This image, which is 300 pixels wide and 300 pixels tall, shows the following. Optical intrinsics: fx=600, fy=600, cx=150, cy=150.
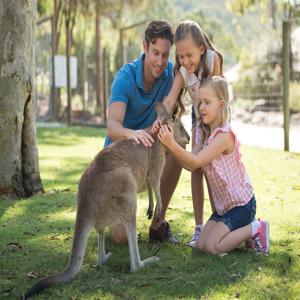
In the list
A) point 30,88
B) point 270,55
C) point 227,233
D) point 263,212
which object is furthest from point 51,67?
point 227,233

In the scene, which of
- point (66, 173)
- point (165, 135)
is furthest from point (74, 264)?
point (66, 173)

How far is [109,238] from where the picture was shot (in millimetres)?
3971

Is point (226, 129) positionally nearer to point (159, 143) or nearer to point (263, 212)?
point (159, 143)

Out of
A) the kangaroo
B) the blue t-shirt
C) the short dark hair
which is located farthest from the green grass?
the short dark hair

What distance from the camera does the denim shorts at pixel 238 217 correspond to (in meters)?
3.55

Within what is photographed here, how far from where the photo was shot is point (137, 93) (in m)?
3.97

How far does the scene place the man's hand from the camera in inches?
138

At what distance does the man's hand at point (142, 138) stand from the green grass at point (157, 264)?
666mm

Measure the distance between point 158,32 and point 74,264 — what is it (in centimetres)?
160

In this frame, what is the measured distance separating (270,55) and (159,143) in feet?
39.0

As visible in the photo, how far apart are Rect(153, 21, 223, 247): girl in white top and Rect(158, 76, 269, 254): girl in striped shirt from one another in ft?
0.45

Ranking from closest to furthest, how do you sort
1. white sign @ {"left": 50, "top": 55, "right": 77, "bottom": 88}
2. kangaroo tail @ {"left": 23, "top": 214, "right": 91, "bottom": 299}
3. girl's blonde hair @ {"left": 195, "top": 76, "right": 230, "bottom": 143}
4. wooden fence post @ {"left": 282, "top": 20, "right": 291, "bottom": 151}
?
kangaroo tail @ {"left": 23, "top": 214, "right": 91, "bottom": 299}
girl's blonde hair @ {"left": 195, "top": 76, "right": 230, "bottom": 143}
wooden fence post @ {"left": 282, "top": 20, "right": 291, "bottom": 151}
white sign @ {"left": 50, "top": 55, "right": 77, "bottom": 88}

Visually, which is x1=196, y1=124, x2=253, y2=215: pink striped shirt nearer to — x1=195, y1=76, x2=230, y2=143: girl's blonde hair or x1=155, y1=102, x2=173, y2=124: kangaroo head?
x1=195, y1=76, x2=230, y2=143: girl's blonde hair

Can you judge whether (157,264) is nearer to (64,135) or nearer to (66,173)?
(66,173)
